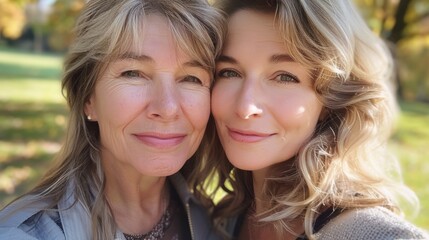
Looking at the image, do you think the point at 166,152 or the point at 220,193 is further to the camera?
the point at 220,193

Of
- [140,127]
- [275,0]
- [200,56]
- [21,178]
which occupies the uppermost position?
[275,0]

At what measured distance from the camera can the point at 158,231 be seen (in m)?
2.49

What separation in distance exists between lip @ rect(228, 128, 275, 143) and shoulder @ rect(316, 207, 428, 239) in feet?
1.54

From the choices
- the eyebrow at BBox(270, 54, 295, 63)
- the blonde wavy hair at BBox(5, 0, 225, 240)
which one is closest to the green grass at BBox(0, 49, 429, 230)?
the blonde wavy hair at BBox(5, 0, 225, 240)

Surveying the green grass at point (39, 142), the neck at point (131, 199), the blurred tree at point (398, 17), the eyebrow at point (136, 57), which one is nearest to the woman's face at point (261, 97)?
the eyebrow at point (136, 57)

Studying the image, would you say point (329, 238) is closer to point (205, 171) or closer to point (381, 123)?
point (381, 123)

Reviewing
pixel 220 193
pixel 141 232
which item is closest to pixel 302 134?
pixel 141 232

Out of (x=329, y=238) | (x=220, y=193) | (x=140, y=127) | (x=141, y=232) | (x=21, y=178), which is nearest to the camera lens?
(x=329, y=238)

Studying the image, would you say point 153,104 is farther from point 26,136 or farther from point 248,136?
point 26,136

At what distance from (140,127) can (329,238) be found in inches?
36.6

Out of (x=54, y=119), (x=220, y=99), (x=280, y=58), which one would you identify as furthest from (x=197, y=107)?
(x=54, y=119)

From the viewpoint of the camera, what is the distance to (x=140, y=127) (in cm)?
217

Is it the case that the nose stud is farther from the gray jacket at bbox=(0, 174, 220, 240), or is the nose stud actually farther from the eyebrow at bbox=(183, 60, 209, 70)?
the gray jacket at bbox=(0, 174, 220, 240)

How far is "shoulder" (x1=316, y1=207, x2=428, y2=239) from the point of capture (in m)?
1.72
